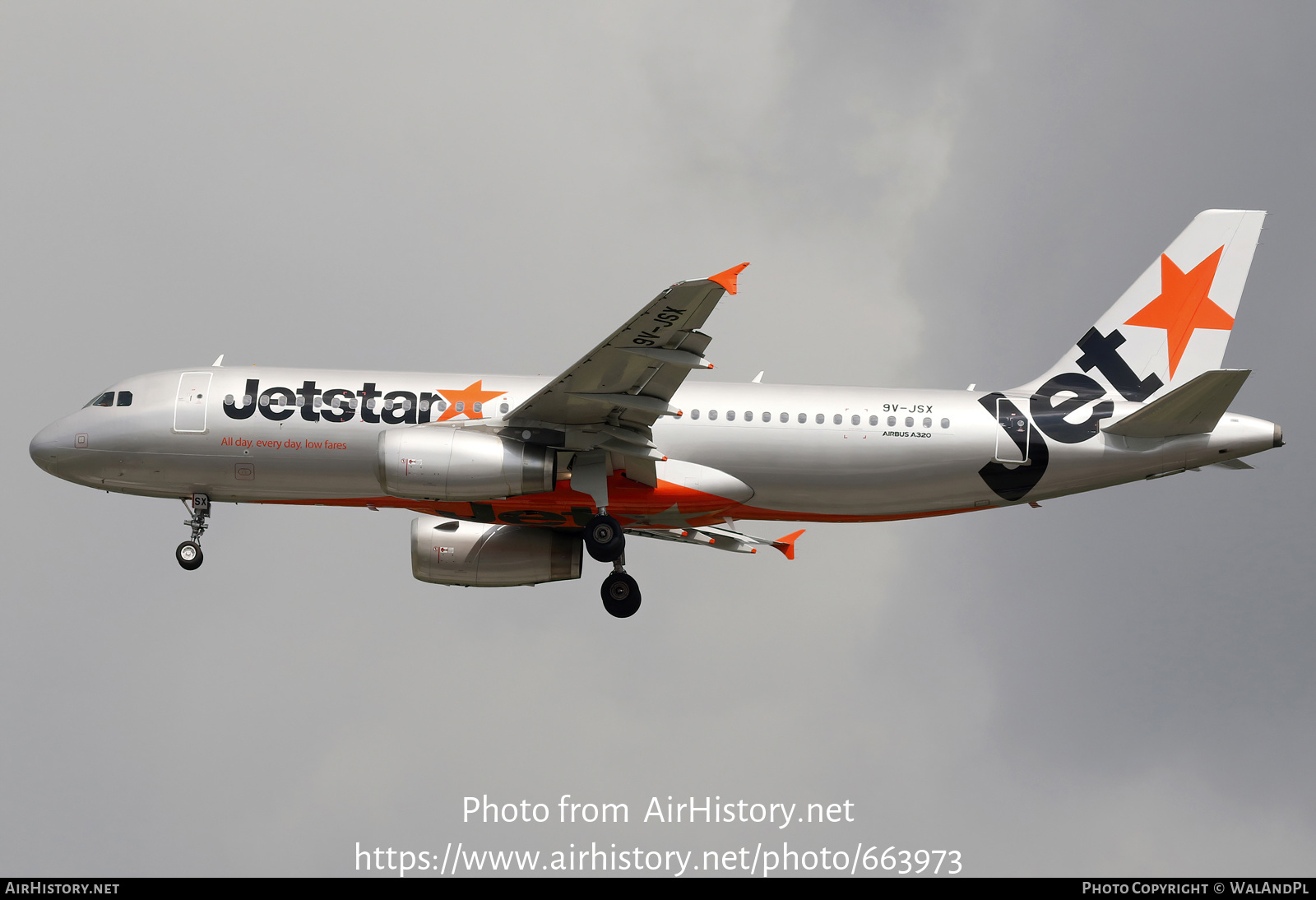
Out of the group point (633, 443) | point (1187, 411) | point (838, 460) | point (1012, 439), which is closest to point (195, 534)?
point (633, 443)

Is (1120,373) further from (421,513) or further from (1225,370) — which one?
(421,513)

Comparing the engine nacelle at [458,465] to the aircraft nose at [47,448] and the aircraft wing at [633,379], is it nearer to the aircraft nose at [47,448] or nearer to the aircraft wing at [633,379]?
the aircraft wing at [633,379]

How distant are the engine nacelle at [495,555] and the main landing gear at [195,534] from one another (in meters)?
5.62

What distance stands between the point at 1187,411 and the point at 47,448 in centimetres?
2775

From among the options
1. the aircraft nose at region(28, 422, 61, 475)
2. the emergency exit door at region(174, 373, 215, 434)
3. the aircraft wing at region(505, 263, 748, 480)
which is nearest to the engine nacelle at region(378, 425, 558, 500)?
the aircraft wing at region(505, 263, 748, 480)

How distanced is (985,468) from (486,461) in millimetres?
11968

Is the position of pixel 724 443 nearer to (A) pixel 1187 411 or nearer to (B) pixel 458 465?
(B) pixel 458 465

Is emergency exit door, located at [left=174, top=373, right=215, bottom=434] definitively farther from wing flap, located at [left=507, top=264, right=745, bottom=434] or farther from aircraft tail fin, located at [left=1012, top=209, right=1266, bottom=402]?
aircraft tail fin, located at [left=1012, top=209, right=1266, bottom=402]

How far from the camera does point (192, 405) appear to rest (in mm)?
37344

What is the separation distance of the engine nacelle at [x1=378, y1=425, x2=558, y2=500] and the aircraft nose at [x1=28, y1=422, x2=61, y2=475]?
932 cm

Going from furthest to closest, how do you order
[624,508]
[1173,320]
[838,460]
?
[1173,320] < [624,508] < [838,460]

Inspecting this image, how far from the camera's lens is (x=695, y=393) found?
37.4 m

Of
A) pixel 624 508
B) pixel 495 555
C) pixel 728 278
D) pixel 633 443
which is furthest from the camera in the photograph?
pixel 495 555

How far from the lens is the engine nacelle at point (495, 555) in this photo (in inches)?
1601
